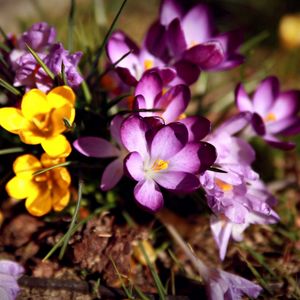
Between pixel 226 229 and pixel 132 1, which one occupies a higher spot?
pixel 132 1

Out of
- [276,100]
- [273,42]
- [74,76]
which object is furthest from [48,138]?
[273,42]

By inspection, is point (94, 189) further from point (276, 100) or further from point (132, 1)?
point (132, 1)

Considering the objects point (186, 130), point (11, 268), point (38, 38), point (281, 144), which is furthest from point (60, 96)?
point (281, 144)

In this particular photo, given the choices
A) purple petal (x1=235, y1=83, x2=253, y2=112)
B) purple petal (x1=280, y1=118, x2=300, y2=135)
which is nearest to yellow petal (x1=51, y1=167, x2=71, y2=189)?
purple petal (x1=235, y1=83, x2=253, y2=112)

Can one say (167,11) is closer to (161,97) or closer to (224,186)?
(161,97)

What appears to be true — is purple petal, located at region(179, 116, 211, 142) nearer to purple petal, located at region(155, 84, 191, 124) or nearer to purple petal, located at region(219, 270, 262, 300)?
purple petal, located at region(155, 84, 191, 124)
